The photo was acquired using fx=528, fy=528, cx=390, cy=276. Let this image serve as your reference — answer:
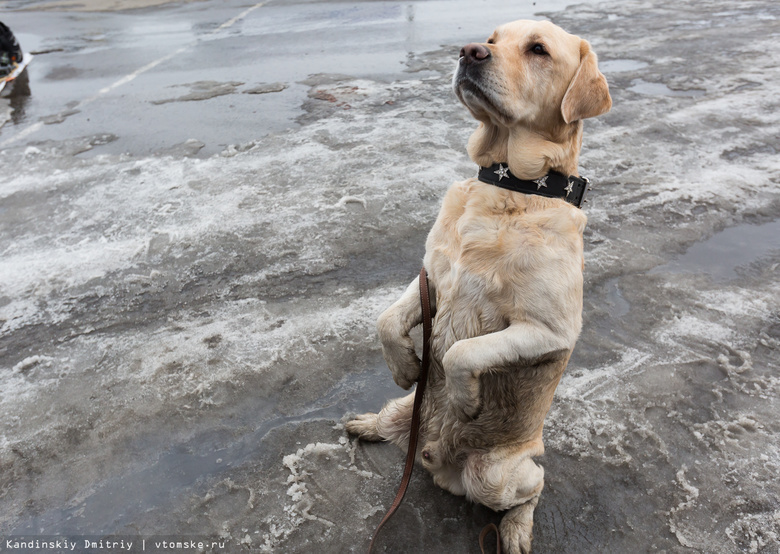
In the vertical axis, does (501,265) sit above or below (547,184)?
below

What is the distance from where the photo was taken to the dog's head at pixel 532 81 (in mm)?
2266

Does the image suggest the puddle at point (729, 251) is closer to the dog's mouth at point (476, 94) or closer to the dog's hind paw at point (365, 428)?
the dog's mouth at point (476, 94)

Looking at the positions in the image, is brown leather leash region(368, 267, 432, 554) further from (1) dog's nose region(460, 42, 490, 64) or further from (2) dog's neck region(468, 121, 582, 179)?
(1) dog's nose region(460, 42, 490, 64)

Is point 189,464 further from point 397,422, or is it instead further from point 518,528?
point 518,528

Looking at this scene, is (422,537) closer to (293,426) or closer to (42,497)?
(293,426)

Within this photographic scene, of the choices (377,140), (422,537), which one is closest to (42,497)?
(422,537)

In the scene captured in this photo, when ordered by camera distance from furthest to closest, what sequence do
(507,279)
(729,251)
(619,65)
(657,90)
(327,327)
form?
(619,65) → (657,90) → (729,251) → (327,327) → (507,279)

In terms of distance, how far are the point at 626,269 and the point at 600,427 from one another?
62.8 inches

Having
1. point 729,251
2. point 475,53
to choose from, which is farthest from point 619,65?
point 475,53

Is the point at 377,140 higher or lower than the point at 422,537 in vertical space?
higher

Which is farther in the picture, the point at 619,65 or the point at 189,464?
the point at 619,65

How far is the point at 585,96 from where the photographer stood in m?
2.29

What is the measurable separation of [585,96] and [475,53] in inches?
20.1

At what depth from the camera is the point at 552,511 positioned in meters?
2.54
